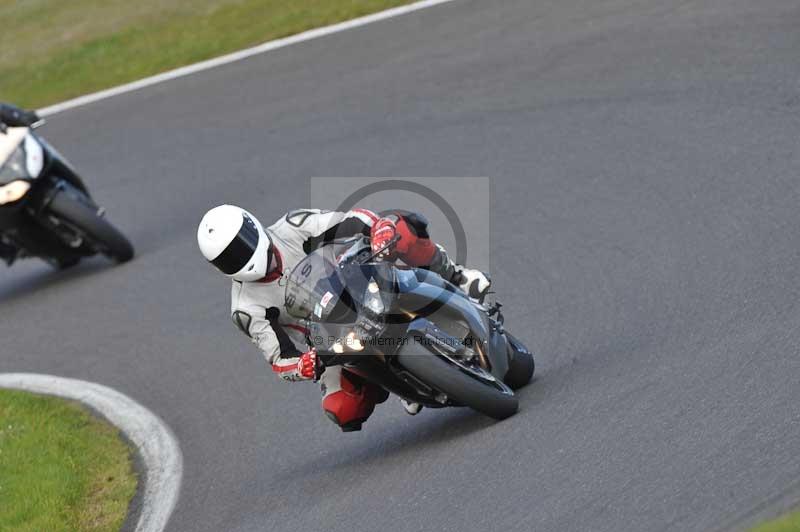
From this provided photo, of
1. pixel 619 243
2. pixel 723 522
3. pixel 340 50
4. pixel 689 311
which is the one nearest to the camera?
pixel 723 522

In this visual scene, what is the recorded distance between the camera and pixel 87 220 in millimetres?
11594

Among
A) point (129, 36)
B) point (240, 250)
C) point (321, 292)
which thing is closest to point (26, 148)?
point (240, 250)

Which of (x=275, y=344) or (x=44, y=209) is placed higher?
(x=275, y=344)

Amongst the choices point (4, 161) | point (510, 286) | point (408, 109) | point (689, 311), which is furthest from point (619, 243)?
point (4, 161)

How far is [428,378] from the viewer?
626 centimetres

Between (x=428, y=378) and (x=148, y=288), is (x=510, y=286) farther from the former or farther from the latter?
(x=148, y=288)

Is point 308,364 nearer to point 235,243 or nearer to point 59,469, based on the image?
point 235,243

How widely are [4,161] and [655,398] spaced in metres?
7.46

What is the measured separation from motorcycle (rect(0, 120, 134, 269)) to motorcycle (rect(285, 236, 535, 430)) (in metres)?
5.67

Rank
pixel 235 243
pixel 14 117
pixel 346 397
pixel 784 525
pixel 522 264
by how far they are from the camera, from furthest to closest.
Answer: pixel 14 117 < pixel 522 264 < pixel 346 397 < pixel 235 243 < pixel 784 525

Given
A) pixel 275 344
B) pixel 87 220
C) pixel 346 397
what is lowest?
pixel 87 220

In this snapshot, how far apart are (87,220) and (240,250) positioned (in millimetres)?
5378

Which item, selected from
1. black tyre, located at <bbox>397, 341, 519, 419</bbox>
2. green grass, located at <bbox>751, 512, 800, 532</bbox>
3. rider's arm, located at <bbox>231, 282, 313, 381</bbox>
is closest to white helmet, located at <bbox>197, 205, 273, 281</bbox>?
rider's arm, located at <bbox>231, 282, 313, 381</bbox>

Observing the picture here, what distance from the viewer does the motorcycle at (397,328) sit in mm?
6176
